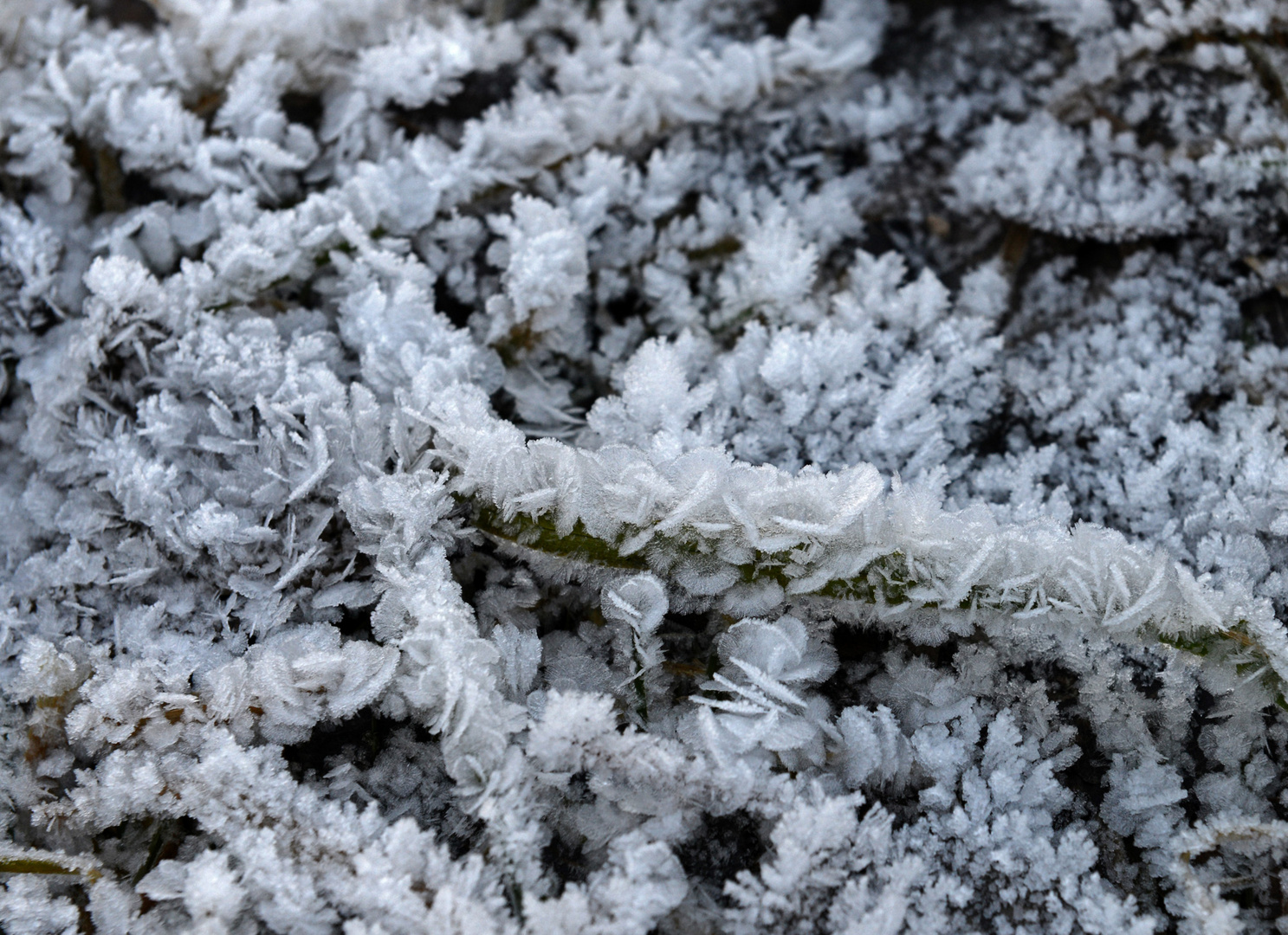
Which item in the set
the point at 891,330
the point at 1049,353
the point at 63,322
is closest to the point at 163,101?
the point at 63,322

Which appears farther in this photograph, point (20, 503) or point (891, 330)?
point (891, 330)

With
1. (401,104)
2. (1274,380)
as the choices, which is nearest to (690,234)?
(401,104)

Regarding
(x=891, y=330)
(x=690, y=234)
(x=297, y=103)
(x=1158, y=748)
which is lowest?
(x=1158, y=748)

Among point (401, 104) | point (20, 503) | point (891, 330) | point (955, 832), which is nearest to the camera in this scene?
point (955, 832)

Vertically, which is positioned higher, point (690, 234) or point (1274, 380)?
point (690, 234)

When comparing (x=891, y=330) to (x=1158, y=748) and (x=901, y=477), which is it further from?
(x=1158, y=748)

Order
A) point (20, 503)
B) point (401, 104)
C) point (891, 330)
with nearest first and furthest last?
1. point (20, 503)
2. point (891, 330)
3. point (401, 104)

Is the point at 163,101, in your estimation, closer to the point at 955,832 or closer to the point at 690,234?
the point at 690,234
